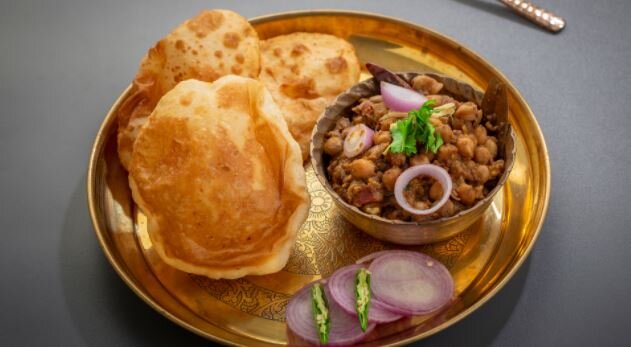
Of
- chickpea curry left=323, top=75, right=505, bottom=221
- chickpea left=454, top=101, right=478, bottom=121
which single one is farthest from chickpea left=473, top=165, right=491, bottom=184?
chickpea left=454, top=101, right=478, bottom=121

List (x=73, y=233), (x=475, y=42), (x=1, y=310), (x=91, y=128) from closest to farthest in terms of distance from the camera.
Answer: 1. (x=1, y=310)
2. (x=73, y=233)
3. (x=91, y=128)
4. (x=475, y=42)

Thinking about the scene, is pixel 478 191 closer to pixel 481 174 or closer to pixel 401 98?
pixel 481 174

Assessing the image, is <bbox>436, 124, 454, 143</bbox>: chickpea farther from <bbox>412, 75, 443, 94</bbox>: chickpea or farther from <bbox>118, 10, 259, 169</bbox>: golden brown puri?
<bbox>118, 10, 259, 169</bbox>: golden brown puri

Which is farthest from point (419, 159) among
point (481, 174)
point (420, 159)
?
point (481, 174)

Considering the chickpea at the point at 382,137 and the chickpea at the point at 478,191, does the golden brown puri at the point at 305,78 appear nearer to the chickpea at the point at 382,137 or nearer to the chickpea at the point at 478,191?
the chickpea at the point at 382,137

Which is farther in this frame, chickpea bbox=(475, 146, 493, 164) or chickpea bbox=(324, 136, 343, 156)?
chickpea bbox=(324, 136, 343, 156)

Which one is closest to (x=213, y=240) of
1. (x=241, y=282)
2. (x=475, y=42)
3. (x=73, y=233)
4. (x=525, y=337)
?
(x=241, y=282)

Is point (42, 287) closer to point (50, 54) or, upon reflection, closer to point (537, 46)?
point (50, 54)
